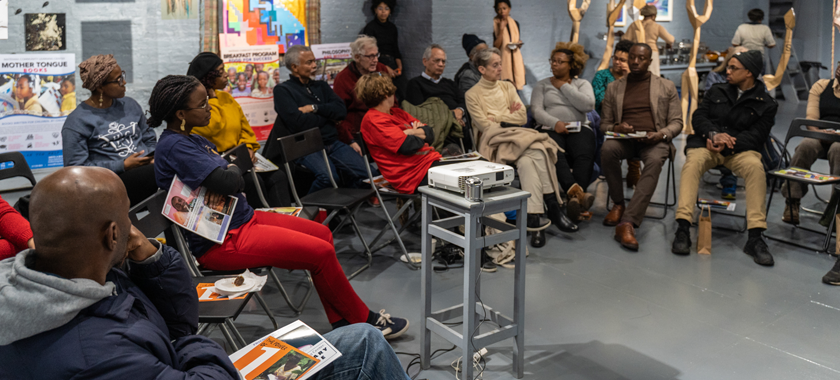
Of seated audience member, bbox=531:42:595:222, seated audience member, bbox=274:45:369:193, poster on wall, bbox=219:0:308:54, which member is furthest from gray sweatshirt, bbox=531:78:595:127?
poster on wall, bbox=219:0:308:54

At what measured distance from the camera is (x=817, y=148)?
16.6 ft

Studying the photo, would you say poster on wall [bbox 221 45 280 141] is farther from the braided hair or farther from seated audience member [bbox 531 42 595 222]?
the braided hair

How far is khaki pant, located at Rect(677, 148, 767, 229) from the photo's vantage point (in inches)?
174

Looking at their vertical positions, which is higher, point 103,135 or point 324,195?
point 103,135

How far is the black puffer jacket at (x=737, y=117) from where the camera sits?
15.3 feet

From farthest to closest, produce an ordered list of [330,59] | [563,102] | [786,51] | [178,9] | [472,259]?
Result: [786,51] → [330,59] → [178,9] → [563,102] → [472,259]

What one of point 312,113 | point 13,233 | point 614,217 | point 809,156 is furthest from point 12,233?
point 809,156

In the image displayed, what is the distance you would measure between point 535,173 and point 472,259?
217 cm

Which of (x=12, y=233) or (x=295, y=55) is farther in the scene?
(x=295, y=55)

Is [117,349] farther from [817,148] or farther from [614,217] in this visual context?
[817,148]

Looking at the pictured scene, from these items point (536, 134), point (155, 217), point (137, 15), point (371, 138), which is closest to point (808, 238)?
point (536, 134)

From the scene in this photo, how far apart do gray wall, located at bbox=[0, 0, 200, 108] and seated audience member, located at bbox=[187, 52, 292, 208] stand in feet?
4.22

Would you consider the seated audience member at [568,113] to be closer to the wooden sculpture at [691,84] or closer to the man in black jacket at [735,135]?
the man in black jacket at [735,135]

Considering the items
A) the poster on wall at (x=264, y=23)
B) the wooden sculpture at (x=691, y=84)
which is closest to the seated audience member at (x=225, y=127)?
the poster on wall at (x=264, y=23)
